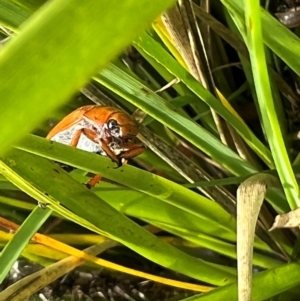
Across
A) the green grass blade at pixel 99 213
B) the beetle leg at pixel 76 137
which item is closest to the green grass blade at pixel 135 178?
the green grass blade at pixel 99 213

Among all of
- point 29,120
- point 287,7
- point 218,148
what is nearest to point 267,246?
point 218,148

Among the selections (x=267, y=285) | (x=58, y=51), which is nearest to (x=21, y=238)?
(x=267, y=285)

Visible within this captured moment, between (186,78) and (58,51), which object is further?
(186,78)

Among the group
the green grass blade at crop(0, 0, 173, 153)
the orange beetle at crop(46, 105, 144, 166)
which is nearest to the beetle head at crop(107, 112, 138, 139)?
the orange beetle at crop(46, 105, 144, 166)

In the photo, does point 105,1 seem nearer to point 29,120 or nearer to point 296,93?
point 29,120

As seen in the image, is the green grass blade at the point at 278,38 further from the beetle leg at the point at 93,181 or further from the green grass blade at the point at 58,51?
the green grass blade at the point at 58,51

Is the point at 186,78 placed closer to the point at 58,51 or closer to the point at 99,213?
the point at 99,213
